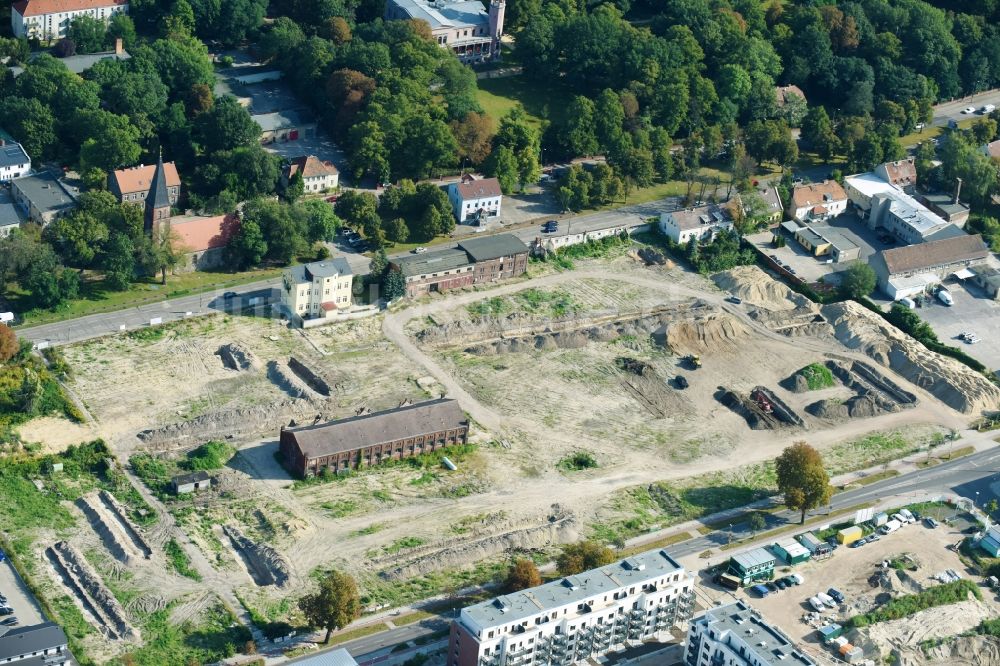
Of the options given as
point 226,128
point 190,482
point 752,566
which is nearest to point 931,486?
point 752,566

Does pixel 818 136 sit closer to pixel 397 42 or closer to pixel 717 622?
pixel 397 42

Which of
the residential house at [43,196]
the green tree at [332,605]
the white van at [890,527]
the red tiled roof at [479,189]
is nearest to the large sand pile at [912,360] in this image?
the white van at [890,527]

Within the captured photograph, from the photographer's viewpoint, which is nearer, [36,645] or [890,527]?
[36,645]

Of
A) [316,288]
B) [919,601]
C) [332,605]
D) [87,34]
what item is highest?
[87,34]

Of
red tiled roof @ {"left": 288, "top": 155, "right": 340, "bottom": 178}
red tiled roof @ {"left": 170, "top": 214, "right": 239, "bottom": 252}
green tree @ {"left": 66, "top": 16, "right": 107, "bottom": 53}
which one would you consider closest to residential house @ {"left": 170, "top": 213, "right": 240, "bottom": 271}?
red tiled roof @ {"left": 170, "top": 214, "right": 239, "bottom": 252}

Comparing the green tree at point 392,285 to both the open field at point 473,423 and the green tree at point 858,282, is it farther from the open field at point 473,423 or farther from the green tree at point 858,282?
the green tree at point 858,282

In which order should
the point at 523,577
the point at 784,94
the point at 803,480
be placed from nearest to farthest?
the point at 523,577, the point at 803,480, the point at 784,94

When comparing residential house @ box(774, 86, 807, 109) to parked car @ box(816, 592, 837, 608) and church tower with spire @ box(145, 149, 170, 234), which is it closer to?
church tower with spire @ box(145, 149, 170, 234)

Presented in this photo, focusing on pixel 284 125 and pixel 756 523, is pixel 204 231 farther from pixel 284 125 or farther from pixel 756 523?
pixel 756 523
